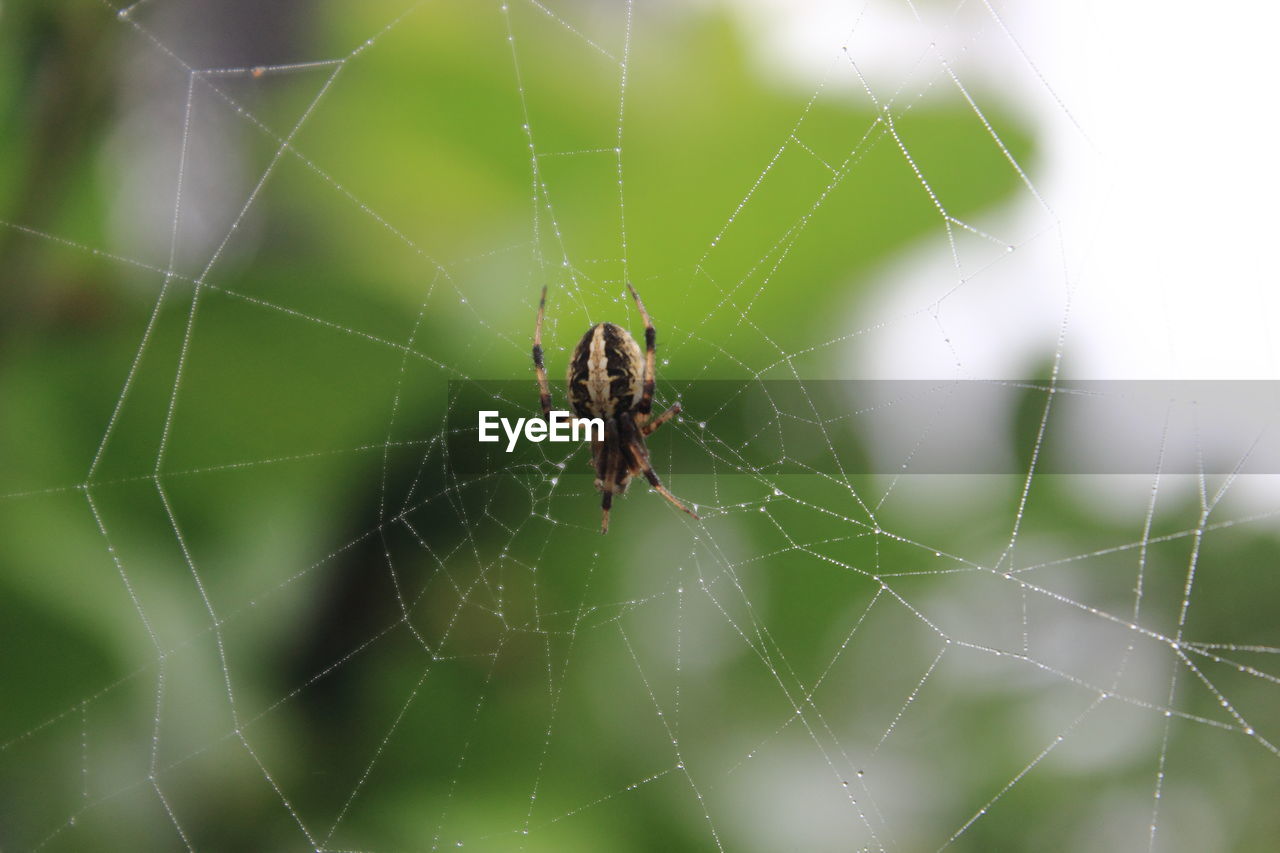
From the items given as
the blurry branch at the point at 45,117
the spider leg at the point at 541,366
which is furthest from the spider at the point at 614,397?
the blurry branch at the point at 45,117

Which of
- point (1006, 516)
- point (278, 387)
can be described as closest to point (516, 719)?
point (278, 387)

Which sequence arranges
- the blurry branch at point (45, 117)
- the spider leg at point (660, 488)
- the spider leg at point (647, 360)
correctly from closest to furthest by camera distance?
the blurry branch at point (45, 117) < the spider leg at point (647, 360) < the spider leg at point (660, 488)

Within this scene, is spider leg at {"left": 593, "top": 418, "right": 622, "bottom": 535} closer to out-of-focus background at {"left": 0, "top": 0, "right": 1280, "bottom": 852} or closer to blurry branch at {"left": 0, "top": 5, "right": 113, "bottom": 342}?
out-of-focus background at {"left": 0, "top": 0, "right": 1280, "bottom": 852}

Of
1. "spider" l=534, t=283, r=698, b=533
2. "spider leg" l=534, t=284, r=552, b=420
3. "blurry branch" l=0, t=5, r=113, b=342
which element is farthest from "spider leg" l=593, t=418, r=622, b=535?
"blurry branch" l=0, t=5, r=113, b=342

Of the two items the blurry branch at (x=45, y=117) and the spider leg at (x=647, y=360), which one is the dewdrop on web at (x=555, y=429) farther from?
the blurry branch at (x=45, y=117)

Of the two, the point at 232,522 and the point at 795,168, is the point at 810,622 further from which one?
the point at 232,522

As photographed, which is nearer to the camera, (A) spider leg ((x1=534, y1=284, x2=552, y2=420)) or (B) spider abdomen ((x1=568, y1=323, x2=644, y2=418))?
(A) spider leg ((x1=534, y1=284, x2=552, y2=420))
